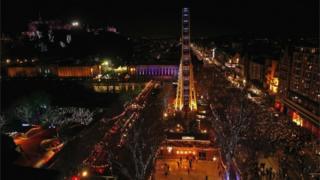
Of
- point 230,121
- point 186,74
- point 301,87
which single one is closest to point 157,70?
point 186,74

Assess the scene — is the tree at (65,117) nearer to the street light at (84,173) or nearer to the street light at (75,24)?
the street light at (84,173)

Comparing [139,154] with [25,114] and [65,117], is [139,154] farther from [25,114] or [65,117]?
[25,114]

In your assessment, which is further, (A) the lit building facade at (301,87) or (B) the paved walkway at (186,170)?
(A) the lit building facade at (301,87)

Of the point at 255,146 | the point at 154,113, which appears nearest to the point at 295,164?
the point at 255,146

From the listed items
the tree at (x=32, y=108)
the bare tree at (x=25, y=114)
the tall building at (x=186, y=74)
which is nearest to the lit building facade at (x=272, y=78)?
the tall building at (x=186, y=74)

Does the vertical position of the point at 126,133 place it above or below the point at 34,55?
below

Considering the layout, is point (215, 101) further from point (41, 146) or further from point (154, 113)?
point (41, 146)
